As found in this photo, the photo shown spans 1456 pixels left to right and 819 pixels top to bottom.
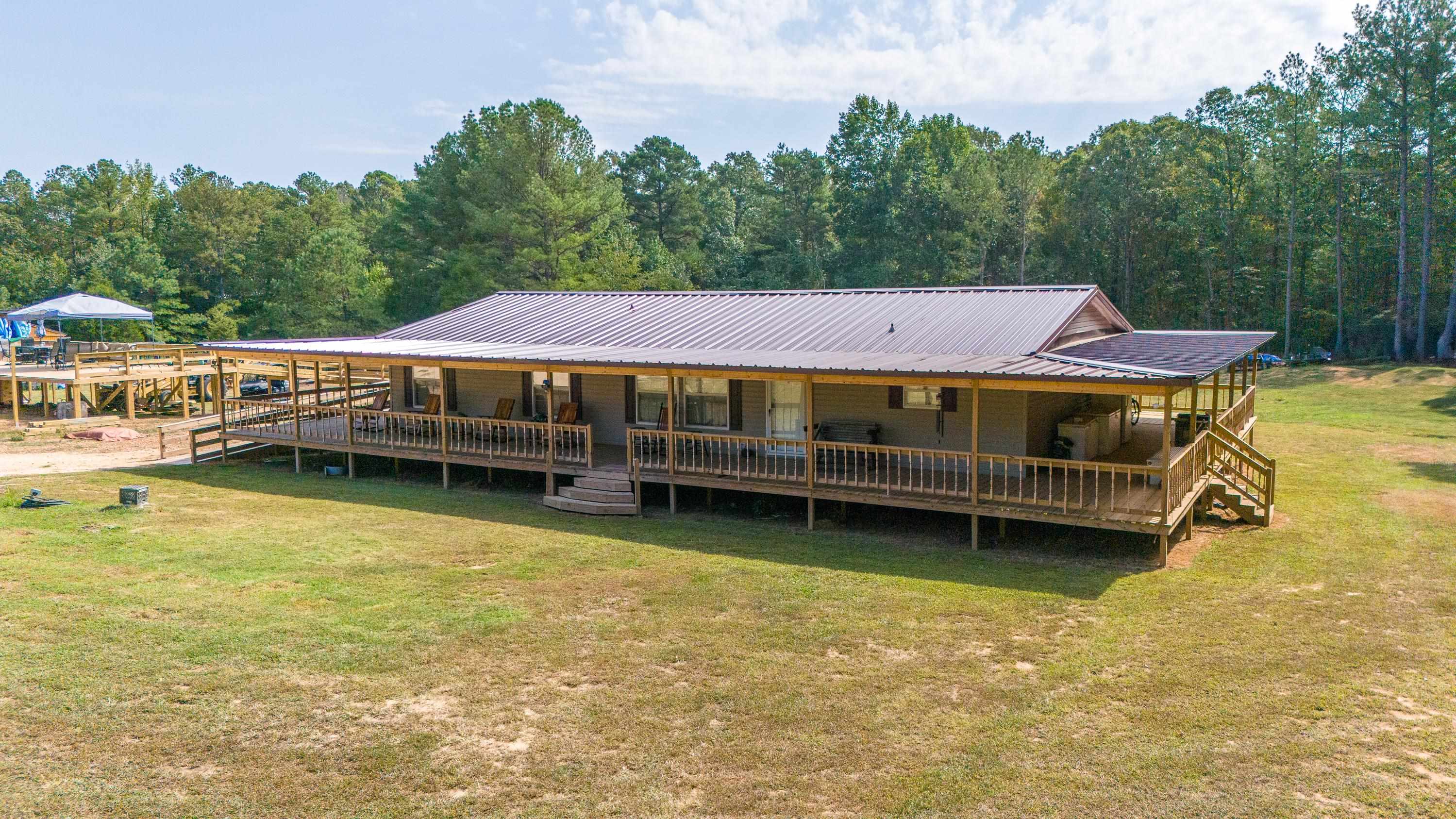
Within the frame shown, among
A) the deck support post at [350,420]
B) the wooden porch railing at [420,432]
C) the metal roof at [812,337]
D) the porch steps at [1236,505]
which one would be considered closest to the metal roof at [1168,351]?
the metal roof at [812,337]

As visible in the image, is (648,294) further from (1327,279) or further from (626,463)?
(1327,279)

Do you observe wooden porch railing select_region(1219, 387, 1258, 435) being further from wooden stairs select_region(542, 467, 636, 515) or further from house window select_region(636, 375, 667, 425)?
wooden stairs select_region(542, 467, 636, 515)

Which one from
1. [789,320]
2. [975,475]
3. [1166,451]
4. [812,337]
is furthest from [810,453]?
[789,320]

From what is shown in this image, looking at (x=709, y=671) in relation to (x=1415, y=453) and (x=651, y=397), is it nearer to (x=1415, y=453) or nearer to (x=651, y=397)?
(x=651, y=397)

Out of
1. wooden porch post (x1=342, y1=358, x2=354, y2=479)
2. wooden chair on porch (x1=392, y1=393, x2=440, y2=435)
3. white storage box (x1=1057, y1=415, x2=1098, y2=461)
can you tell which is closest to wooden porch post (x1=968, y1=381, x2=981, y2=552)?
white storage box (x1=1057, y1=415, x2=1098, y2=461)

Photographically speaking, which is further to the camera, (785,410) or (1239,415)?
(1239,415)

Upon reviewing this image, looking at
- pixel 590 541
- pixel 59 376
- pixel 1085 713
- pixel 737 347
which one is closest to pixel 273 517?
pixel 590 541

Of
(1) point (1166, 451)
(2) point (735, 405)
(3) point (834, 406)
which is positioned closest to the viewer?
(1) point (1166, 451)
